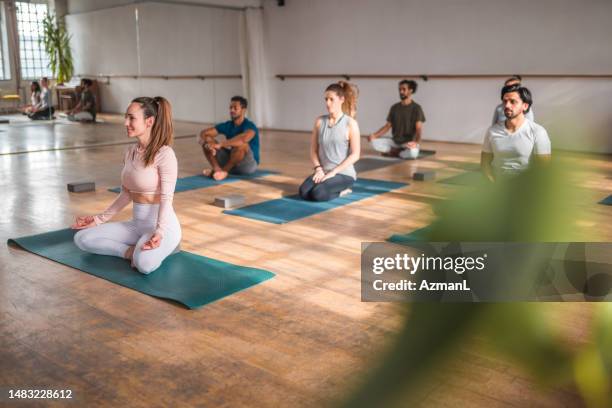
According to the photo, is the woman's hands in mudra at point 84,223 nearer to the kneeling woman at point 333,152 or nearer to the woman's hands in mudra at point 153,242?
the woman's hands in mudra at point 153,242

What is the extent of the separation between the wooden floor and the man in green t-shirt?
254 cm

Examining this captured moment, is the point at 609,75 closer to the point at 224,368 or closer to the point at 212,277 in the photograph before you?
the point at 212,277

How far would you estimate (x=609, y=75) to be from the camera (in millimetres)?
6809

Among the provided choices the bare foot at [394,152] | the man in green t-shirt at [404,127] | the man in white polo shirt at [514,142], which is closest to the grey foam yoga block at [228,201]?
the man in white polo shirt at [514,142]

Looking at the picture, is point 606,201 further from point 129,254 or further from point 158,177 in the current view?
point 129,254

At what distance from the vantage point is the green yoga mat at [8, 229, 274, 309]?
2.59m

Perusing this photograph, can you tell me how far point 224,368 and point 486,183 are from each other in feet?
7.92

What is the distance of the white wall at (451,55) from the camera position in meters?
7.01

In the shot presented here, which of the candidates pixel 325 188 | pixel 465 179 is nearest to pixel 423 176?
pixel 465 179

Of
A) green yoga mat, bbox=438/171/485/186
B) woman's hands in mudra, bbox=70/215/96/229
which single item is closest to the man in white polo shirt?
green yoga mat, bbox=438/171/485/186

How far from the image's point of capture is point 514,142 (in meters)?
3.58

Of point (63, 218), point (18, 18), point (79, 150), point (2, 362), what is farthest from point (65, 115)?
point (2, 362)

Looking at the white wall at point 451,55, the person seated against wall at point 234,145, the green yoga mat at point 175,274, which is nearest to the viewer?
the green yoga mat at point 175,274

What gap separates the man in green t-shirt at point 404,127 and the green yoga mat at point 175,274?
3787mm
